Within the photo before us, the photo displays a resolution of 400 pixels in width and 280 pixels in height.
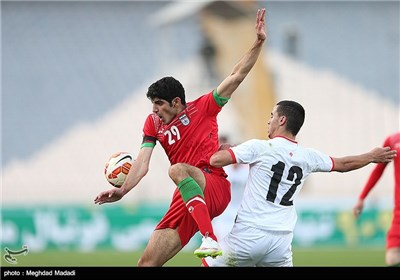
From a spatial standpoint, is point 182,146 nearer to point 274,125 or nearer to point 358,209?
point 274,125

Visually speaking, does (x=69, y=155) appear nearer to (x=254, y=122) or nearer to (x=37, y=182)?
(x=37, y=182)

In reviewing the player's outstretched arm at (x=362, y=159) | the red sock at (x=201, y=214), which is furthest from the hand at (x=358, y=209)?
the red sock at (x=201, y=214)

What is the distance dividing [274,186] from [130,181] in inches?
50.9

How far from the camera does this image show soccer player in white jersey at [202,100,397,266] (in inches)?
286

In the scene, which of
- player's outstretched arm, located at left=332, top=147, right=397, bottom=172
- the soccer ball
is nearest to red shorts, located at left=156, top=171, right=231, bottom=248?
the soccer ball

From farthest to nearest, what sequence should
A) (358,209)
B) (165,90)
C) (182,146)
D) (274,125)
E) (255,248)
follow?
(358,209), (182,146), (165,90), (274,125), (255,248)

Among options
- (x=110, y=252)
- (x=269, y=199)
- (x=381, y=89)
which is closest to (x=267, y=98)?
(x=381, y=89)

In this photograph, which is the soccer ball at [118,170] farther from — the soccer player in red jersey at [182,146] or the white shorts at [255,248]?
the white shorts at [255,248]

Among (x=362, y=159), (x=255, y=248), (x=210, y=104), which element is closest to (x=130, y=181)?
(x=210, y=104)

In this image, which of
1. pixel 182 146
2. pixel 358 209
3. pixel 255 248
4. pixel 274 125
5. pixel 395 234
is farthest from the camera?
pixel 358 209

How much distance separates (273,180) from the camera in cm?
728

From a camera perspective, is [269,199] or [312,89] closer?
[269,199]

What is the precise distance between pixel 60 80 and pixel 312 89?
8.10 meters

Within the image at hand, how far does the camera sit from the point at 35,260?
48.5ft
